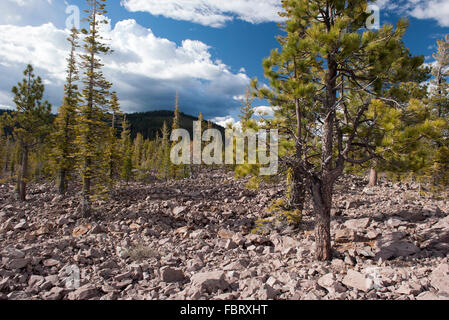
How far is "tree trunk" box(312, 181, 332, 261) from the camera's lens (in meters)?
6.58

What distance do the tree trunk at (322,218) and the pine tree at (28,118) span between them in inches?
900

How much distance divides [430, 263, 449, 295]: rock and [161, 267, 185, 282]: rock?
18.7ft

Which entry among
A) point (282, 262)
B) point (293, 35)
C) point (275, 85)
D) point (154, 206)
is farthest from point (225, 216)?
point (293, 35)

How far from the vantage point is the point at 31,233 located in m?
11.3

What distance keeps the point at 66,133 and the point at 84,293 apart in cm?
1980

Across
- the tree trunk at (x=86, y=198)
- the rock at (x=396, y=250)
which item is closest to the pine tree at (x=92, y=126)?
the tree trunk at (x=86, y=198)

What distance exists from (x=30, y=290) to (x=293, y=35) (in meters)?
9.56

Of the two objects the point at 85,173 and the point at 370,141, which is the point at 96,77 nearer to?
the point at 85,173

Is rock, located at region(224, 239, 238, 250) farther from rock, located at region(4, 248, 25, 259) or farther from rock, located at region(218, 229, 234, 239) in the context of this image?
rock, located at region(4, 248, 25, 259)

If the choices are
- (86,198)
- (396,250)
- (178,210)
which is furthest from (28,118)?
(396,250)

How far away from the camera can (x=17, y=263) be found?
6891 mm

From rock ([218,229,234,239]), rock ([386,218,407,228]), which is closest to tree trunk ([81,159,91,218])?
rock ([218,229,234,239])
